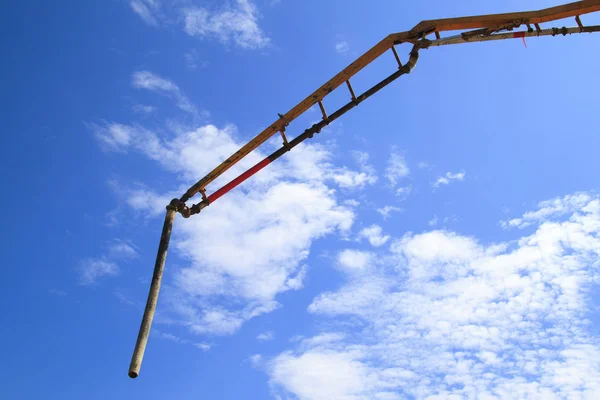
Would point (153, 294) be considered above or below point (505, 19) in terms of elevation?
below

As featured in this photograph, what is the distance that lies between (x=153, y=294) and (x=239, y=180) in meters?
2.69

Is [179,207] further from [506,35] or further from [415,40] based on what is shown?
[506,35]

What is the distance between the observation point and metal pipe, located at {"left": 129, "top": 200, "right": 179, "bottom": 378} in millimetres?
6602

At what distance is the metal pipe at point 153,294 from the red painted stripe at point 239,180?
0.76m

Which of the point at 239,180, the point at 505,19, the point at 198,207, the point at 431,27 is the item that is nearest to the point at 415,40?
the point at 431,27

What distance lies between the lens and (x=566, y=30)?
8.43m

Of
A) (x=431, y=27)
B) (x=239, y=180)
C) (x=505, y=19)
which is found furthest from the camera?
(x=239, y=180)

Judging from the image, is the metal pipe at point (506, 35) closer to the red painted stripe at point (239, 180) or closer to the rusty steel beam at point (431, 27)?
the rusty steel beam at point (431, 27)

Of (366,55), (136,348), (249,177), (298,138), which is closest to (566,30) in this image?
(366,55)

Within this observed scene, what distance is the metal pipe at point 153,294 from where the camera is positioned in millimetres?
6602

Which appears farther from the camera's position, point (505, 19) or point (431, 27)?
point (431, 27)

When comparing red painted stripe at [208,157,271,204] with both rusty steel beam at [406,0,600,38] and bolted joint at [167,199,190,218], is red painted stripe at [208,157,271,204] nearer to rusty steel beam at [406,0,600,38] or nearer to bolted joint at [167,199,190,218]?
bolted joint at [167,199,190,218]

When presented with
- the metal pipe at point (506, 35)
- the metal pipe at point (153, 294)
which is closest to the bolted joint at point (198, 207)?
the metal pipe at point (153, 294)

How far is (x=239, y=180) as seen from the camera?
8.97 m
